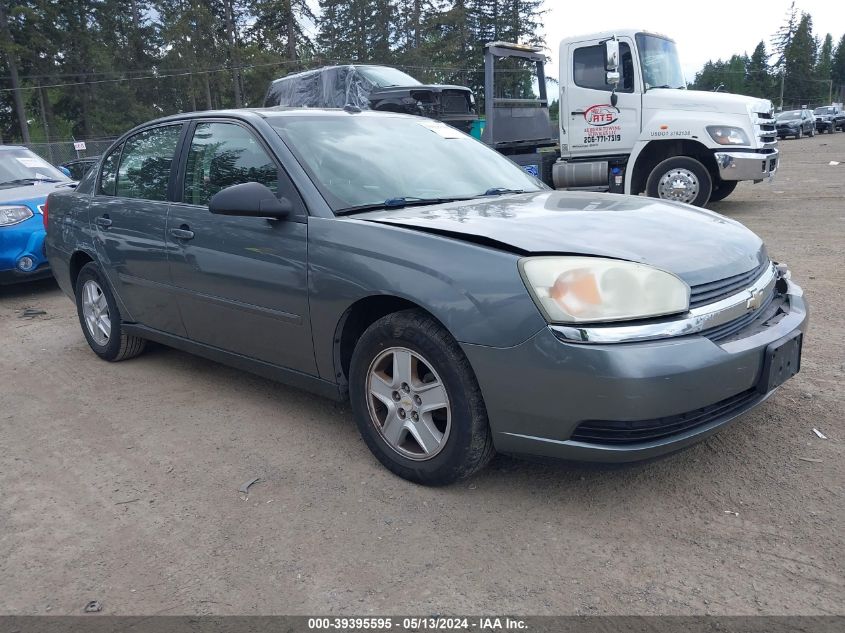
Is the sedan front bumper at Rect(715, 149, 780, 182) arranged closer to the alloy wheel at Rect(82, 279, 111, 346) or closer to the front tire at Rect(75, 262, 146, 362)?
the front tire at Rect(75, 262, 146, 362)

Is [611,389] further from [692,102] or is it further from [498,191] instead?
[692,102]

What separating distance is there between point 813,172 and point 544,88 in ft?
29.9

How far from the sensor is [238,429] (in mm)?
3816

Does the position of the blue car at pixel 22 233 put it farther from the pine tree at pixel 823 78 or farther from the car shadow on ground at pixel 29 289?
the pine tree at pixel 823 78

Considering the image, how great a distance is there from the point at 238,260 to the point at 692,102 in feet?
27.6

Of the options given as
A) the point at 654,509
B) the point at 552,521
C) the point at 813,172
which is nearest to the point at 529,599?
the point at 552,521

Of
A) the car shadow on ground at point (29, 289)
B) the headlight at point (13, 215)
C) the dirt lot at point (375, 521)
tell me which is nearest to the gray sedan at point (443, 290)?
the dirt lot at point (375, 521)

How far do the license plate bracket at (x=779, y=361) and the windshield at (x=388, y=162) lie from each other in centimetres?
168

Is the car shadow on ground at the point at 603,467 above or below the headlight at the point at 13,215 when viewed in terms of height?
below

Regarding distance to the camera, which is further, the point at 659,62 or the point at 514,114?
the point at 514,114

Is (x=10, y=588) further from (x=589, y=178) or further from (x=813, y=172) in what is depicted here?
(x=813, y=172)

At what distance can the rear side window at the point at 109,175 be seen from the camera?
4.94 metres

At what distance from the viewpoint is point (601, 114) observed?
10531 mm

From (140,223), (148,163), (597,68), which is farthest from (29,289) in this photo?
(597,68)
